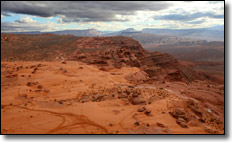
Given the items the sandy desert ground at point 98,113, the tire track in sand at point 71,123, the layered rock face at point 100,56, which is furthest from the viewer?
the layered rock face at point 100,56

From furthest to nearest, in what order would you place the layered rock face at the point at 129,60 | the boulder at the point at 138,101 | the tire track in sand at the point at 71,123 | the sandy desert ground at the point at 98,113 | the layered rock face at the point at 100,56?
1. the layered rock face at the point at 100,56
2. the layered rock face at the point at 129,60
3. the boulder at the point at 138,101
4. the sandy desert ground at the point at 98,113
5. the tire track in sand at the point at 71,123

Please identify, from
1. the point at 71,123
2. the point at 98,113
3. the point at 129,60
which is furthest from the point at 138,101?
the point at 129,60

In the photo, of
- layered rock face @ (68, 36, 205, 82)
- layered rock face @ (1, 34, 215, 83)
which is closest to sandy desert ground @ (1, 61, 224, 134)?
layered rock face @ (68, 36, 205, 82)

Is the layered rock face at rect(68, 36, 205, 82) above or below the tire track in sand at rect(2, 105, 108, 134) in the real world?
above

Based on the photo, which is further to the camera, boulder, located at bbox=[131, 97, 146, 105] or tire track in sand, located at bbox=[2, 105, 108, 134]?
boulder, located at bbox=[131, 97, 146, 105]

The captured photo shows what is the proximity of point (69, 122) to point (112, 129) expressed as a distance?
6.14ft

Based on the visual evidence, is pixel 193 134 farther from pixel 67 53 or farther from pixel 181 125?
pixel 67 53

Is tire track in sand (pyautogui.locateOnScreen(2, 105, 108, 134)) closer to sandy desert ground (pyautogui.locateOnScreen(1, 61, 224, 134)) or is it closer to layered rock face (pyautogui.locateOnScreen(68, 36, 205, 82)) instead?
sandy desert ground (pyautogui.locateOnScreen(1, 61, 224, 134))

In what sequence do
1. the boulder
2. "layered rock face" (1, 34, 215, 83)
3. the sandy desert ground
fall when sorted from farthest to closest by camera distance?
"layered rock face" (1, 34, 215, 83), the boulder, the sandy desert ground

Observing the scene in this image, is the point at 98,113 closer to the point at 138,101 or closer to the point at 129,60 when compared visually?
the point at 138,101

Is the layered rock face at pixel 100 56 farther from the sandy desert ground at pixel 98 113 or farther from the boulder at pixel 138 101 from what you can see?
the boulder at pixel 138 101

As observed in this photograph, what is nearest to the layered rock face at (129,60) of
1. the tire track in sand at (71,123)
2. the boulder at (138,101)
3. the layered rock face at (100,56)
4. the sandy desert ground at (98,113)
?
the layered rock face at (100,56)

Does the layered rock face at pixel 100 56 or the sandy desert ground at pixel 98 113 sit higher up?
the layered rock face at pixel 100 56

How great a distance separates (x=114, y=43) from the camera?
124ft
